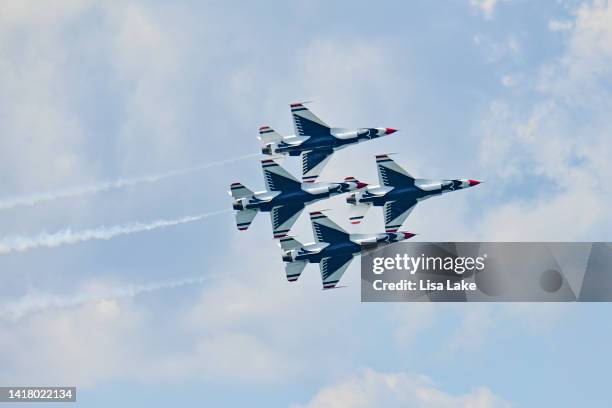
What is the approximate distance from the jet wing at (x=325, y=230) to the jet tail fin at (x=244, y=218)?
341 inches

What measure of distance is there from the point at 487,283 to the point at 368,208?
67.6 ft

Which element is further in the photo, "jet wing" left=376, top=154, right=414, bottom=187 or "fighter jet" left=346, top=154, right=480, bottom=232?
"jet wing" left=376, top=154, right=414, bottom=187

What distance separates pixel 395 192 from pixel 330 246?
12.2 m

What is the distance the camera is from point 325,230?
16400cm

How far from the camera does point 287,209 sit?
16350cm

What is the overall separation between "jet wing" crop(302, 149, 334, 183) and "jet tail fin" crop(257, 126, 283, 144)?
461cm

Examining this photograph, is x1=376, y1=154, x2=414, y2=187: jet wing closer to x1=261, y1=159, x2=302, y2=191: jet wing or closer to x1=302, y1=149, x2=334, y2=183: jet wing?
x1=302, y1=149, x2=334, y2=183: jet wing

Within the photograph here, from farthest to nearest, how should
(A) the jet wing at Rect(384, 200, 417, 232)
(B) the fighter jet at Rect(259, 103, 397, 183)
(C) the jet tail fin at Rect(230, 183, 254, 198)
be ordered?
(A) the jet wing at Rect(384, 200, 417, 232), (B) the fighter jet at Rect(259, 103, 397, 183), (C) the jet tail fin at Rect(230, 183, 254, 198)

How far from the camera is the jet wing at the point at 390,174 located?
166 metres

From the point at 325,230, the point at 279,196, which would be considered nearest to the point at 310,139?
the point at 279,196

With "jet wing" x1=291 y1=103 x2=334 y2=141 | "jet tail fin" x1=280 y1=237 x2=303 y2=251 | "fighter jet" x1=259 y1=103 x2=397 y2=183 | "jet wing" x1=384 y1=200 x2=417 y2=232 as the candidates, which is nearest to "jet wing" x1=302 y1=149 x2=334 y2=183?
"fighter jet" x1=259 y1=103 x2=397 y2=183

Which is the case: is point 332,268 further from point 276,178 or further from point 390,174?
point 390,174

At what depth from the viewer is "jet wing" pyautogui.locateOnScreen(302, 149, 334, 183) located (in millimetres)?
166125

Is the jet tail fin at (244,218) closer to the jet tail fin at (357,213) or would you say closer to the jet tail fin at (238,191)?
the jet tail fin at (238,191)
